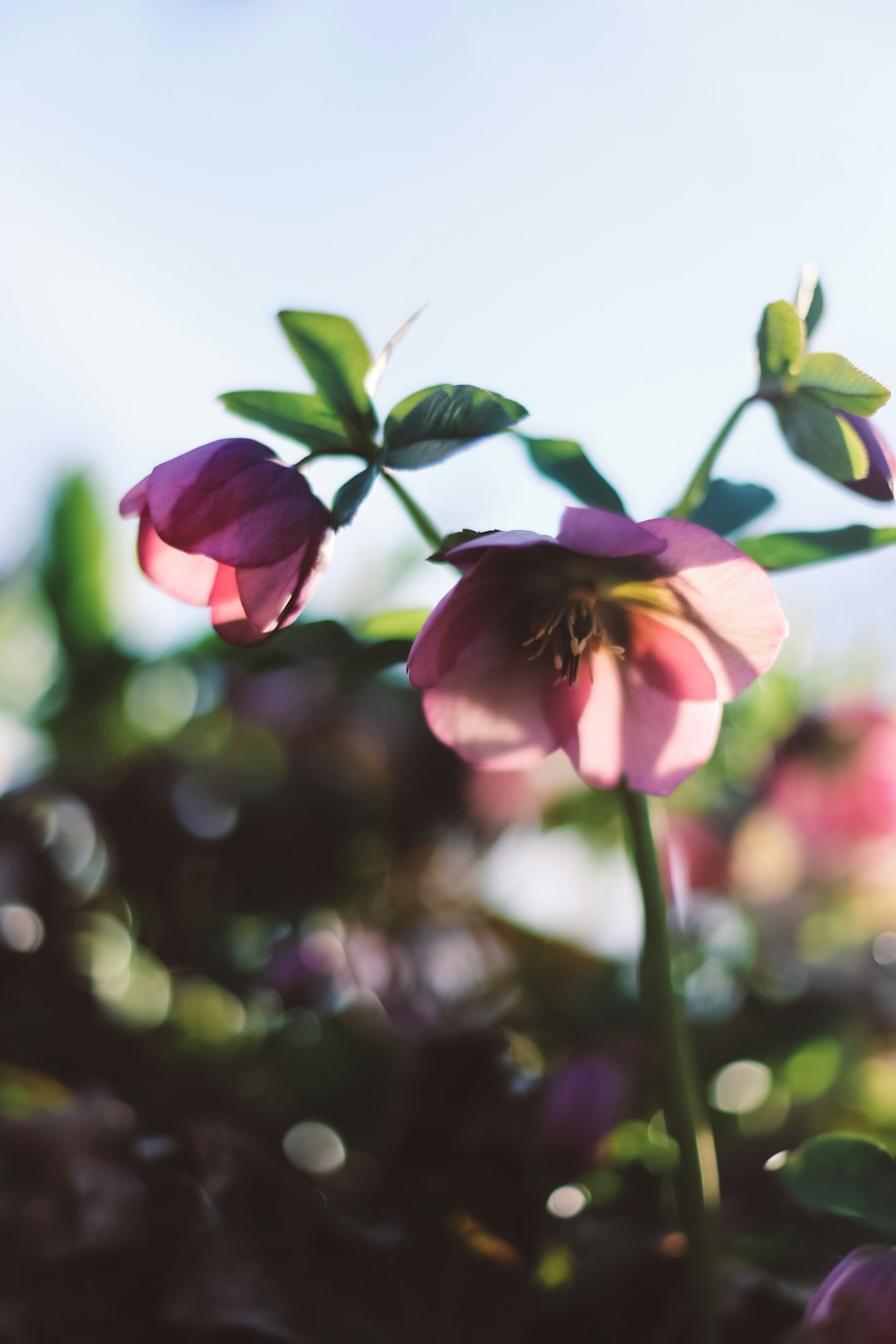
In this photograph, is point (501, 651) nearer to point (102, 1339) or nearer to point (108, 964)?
point (102, 1339)

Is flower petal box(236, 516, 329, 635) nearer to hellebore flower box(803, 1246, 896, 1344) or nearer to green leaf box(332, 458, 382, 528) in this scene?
green leaf box(332, 458, 382, 528)

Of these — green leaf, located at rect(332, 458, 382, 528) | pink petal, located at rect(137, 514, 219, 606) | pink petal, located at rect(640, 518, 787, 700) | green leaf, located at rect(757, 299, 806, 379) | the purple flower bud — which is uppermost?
green leaf, located at rect(757, 299, 806, 379)

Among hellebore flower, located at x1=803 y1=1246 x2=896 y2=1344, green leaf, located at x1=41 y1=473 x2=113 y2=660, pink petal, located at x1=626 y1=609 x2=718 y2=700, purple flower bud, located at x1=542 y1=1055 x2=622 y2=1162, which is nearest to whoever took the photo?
hellebore flower, located at x1=803 y1=1246 x2=896 y2=1344

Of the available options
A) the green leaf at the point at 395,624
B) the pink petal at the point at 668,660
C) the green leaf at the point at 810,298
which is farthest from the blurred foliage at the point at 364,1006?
the green leaf at the point at 810,298

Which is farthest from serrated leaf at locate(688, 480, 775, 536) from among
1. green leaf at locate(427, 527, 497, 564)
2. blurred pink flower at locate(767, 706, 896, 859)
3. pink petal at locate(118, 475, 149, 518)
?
blurred pink flower at locate(767, 706, 896, 859)

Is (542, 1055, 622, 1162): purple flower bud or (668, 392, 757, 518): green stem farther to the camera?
(542, 1055, 622, 1162): purple flower bud

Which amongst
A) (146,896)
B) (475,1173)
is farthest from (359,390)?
(146,896)

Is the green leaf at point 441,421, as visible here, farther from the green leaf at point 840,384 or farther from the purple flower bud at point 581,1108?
the purple flower bud at point 581,1108
